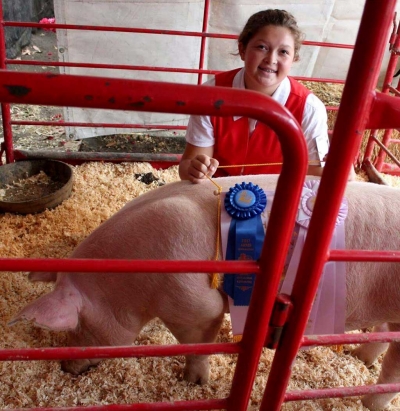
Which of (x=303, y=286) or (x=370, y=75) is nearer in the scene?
(x=370, y=75)

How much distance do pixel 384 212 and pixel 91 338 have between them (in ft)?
4.21

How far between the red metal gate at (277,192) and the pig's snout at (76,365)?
72cm

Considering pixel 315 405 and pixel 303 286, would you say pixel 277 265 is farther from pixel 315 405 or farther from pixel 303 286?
pixel 315 405

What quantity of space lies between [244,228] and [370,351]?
118 cm

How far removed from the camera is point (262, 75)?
6.43 ft

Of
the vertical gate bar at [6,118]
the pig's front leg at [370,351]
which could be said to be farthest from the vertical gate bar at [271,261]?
the vertical gate bar at [6,118]

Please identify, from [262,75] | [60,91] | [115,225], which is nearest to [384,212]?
[262,75]

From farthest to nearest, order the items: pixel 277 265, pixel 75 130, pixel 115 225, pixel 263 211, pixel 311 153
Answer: pixel 75 130
pixel 311 153
pixel 115 225
pixel 263 211
pixel 277 265

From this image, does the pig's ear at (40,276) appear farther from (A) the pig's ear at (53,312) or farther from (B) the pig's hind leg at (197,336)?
(B) the pig's hind leg at (197,336)

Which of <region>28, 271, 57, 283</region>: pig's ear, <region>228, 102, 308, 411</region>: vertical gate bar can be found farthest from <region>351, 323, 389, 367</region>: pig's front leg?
<region>28, 271, 57, 283</region>: pig's ear

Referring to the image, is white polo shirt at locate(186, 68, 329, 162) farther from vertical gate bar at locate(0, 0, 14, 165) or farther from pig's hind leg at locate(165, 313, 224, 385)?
vertical gate bar at locate(0, 0, 14, 165)

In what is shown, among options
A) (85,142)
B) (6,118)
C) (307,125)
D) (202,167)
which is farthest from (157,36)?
(202,167)

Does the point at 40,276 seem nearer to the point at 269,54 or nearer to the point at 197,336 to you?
the point at 197,336

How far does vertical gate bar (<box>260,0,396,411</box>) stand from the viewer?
74 cm
